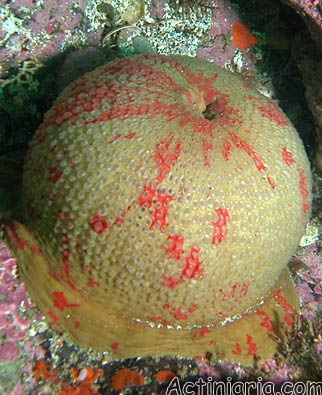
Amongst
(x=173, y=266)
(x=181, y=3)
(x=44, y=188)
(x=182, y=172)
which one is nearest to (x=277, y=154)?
(x=182, y=172)

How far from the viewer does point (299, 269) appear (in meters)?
3.75

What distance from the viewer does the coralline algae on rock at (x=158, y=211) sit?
2361 millimetres

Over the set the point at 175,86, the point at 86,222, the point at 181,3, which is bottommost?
the point at 86,222

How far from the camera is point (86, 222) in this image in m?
2.39

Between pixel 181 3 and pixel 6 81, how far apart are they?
2021mm

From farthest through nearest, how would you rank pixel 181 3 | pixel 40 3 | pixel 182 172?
pixel 181 3 → pixel 40 3 → pixel 182 172

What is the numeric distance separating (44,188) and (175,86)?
1171 mm

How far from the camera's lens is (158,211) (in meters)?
2.33

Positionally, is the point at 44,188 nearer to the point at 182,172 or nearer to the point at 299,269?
the point at 182,172

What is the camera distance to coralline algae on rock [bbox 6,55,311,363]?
236 cm

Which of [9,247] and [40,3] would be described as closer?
[9,247]

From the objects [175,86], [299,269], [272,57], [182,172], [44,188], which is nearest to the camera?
[182,172]

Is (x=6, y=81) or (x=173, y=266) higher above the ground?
(x=6, y=81)

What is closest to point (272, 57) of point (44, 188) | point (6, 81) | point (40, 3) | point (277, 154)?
point (277, 154)
